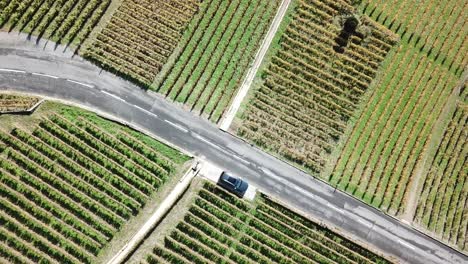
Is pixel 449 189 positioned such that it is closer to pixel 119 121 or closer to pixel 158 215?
pixel 158 215

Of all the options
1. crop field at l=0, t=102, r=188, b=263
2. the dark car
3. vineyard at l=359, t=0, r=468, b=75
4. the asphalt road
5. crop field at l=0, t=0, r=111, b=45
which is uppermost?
vineyard at l=359, t=0, r=468, b=75

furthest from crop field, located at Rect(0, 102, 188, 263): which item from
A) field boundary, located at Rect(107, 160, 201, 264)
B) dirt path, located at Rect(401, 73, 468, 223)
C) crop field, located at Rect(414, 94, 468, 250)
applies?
crop field, located at Rect(414, 94, 468, 250)

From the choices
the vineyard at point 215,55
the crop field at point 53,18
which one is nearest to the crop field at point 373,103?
the vineyard at point 215,55

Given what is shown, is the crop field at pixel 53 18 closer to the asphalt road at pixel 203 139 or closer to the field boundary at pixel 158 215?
the asphalt road at pixel 203 139

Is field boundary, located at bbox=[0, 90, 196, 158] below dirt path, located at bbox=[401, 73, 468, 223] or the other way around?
below

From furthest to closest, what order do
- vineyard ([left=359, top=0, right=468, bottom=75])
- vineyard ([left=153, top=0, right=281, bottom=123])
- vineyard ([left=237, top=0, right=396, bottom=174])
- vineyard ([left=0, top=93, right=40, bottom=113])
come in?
vineyard ([left=359, top=0, right=468, bottom=75]) → vineyard ([left=237, top=0, right=396, bottom=174]) → vineyard ([left=153, top=0, right=281, bottom=123]) → vineyard ([left=0, top=93, right=40, bottom=113])

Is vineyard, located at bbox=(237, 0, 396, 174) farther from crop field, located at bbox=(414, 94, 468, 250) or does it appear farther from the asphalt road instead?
crop field, located at bbox=(414, 94, 468, 250)

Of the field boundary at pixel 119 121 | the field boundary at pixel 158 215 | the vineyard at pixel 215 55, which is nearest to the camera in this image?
the field boundary at pixel 158 215
